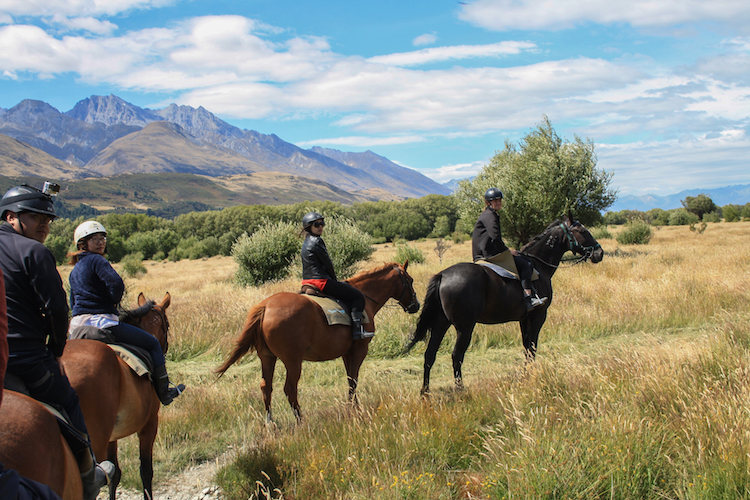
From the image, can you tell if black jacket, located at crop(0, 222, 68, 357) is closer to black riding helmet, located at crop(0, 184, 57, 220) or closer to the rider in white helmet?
black riding helmet, located at crop(0, 184, 57, 220)

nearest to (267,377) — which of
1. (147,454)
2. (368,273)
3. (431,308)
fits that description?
(147,454)

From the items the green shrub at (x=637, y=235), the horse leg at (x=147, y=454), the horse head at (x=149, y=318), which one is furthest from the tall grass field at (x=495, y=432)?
the green shrub at (x=637, y=235)

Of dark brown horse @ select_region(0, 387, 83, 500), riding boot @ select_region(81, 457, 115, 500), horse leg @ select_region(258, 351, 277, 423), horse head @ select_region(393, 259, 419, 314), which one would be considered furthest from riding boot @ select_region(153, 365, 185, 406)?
horse head @ select_region(393, 259, 419, 314)

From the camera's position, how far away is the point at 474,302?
22.5 feet

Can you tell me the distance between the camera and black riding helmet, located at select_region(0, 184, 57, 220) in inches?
117

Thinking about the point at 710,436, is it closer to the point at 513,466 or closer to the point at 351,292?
the point at 513,466

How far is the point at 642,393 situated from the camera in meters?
4.41

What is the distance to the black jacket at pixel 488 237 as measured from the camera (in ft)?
23.4

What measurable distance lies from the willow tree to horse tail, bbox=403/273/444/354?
19586 millimetres

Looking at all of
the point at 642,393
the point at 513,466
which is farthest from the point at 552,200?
the point at 513,466

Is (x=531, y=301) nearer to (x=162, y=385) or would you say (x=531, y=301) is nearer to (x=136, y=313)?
(x=162, y=385)

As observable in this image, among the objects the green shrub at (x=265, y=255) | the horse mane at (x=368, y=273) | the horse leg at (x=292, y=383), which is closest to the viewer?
the horse leg at (x=292, y=383)

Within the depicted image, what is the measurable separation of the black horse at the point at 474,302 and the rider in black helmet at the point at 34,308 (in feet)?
14.2

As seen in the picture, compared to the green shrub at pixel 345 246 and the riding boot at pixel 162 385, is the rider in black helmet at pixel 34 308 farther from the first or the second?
the green shrub at pixel 345 246
